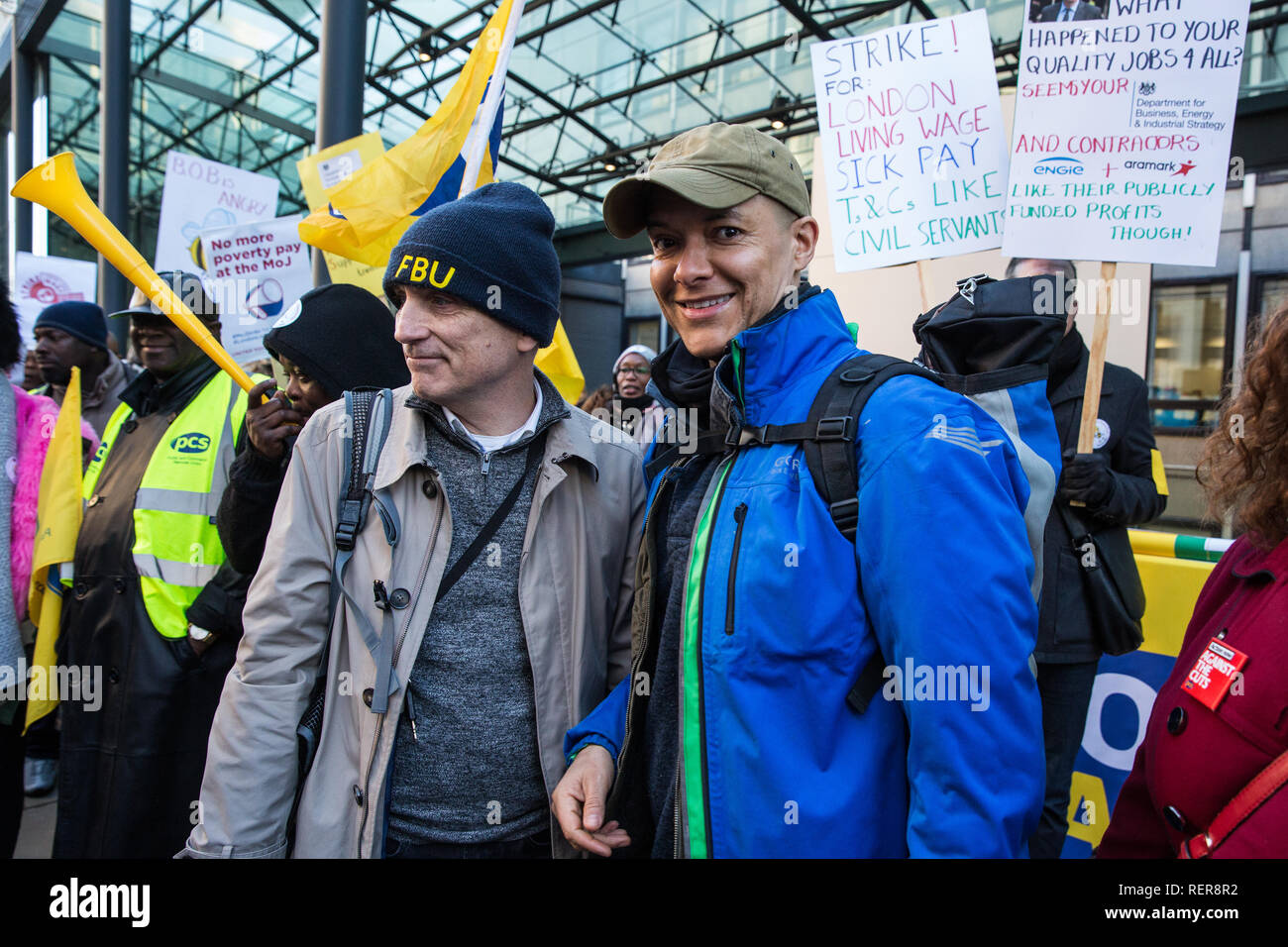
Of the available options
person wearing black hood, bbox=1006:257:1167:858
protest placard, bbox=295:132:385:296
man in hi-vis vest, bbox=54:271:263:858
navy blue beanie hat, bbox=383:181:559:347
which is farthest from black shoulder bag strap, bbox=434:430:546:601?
protest placard, bbox=295:132:385:296

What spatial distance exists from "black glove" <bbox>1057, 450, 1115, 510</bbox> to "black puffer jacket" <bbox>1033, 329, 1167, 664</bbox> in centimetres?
3

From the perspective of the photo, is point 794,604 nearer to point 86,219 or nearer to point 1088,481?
point 1088,481

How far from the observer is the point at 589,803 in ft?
4.64

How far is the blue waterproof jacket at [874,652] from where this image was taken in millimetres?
1115

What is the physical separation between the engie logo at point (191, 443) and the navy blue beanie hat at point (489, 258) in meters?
1.32

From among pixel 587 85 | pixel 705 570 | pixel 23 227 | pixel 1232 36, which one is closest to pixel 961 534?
pixel 705 570

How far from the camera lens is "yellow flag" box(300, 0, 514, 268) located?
3.15 meters

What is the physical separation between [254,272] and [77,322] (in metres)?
1.29

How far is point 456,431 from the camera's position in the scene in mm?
1675

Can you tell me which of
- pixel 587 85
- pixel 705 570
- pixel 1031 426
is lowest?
pixel 705 570

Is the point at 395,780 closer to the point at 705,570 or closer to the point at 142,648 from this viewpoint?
the point at 705,570

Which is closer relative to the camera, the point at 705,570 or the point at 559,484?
the point at 705,570
